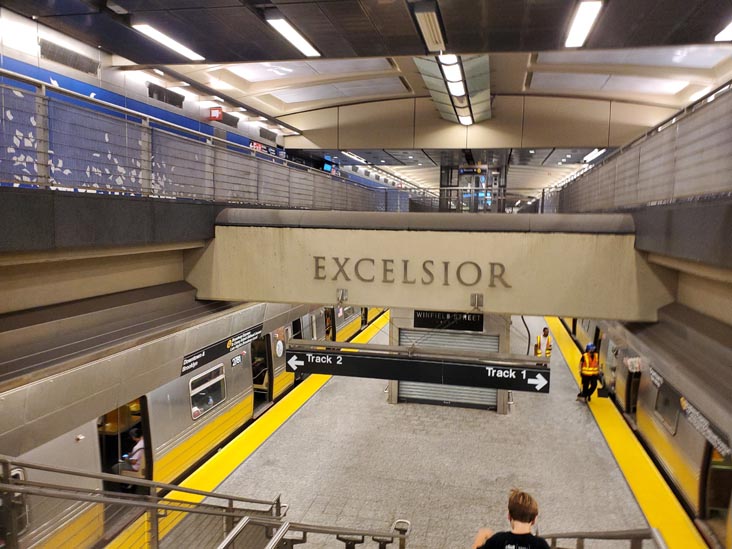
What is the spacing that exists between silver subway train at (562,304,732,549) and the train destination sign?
130 cm

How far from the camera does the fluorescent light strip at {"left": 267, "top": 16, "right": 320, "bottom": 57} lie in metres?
6.14

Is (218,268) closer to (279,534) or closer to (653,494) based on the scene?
(279,534)

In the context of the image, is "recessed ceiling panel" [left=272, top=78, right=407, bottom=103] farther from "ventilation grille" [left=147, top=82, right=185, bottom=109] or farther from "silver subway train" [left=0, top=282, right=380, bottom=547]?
"silver subway train" [left=0, top=282, right=380, bottom=547]

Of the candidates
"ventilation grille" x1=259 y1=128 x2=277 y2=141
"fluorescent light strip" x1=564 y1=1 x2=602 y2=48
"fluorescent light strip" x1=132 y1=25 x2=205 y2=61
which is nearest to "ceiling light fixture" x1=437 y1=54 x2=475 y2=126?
"fluorescent light strip" x1=564 y1=1 x2=602 y2=48

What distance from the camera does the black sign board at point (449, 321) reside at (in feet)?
35.0

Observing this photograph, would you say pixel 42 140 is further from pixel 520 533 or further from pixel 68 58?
pixel 520 533

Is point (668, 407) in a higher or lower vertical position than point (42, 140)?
lower

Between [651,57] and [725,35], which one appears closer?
[725,35]

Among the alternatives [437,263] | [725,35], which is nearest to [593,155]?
[725,35]

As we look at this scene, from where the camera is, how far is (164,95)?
10.4m

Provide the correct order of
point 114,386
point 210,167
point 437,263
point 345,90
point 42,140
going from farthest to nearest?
point 345,90 → point 210,167 → point 437,263 → point 114,386 → point 42,140

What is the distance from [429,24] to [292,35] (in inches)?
76.2

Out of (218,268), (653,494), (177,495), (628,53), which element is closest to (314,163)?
(628,53)

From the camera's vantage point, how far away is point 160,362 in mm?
5918
